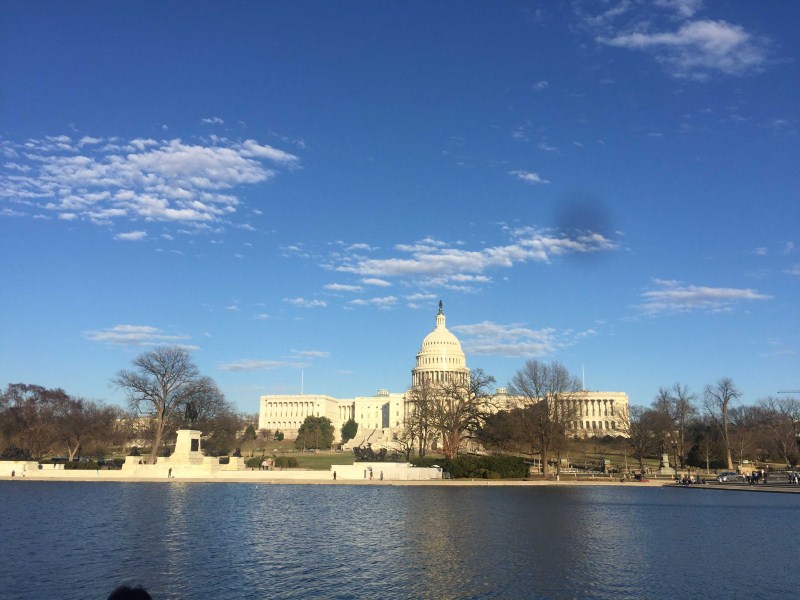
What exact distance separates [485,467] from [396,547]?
123 ft

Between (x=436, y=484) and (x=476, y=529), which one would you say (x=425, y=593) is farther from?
(x=436, y=484)

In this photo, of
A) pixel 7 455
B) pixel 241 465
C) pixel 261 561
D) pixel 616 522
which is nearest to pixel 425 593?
pixel 261 561

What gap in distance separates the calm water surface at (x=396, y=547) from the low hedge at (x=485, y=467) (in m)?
17.9

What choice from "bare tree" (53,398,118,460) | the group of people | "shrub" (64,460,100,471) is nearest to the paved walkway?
the group of people

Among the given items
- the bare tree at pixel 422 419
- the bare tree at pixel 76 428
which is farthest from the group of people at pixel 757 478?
the bare tree at pixel 76 428

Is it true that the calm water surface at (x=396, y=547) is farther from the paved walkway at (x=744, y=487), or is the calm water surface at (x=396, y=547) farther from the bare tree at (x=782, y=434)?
the bare tree at (x=782, y=434)

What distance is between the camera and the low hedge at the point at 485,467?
5981 centimetres

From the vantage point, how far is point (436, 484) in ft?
182

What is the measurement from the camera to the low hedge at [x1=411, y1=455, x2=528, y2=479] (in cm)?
5981

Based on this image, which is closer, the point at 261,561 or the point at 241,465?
the point at 261,561

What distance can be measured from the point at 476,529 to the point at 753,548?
10.4m

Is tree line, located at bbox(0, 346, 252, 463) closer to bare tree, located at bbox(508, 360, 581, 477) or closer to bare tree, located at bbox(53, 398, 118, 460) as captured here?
bare tree, located at bbox(53, 398, 118, 460)

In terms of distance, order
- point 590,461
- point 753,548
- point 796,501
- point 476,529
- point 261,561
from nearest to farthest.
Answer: point 261,561 < point 753,548 < point 476,529 < point 796,501 < point 590,461

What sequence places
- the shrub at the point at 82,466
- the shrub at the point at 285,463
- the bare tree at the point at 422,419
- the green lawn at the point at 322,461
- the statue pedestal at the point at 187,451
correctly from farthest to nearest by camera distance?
the green lawn at the point at 322,461, the bare tree at the point at 422,419, the shrub at the point at 285,463, the shrub at the point at 82,466, the statue pedestal at the point at 187,451
